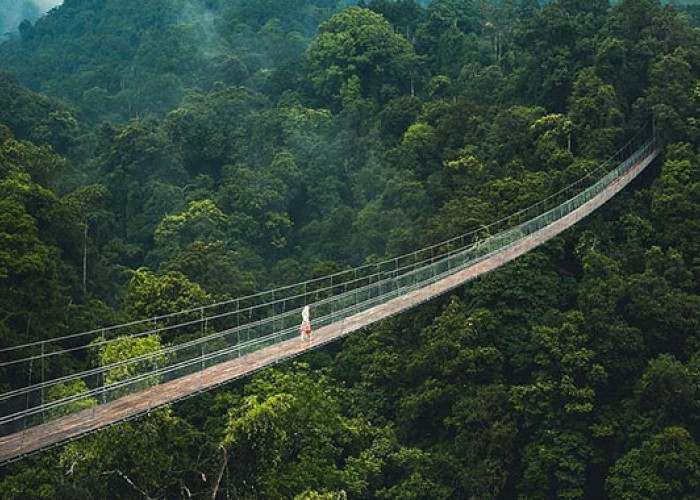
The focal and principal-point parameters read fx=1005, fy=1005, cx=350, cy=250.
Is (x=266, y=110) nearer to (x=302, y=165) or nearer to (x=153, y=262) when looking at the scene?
(x=302, y=165)

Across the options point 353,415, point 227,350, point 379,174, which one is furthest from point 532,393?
point 379,174

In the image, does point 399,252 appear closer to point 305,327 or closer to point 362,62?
point 305,327

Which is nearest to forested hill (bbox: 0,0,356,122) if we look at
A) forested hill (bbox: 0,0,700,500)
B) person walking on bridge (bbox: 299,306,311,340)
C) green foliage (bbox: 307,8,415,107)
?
green foliage (bbox: 307,8,415,107)

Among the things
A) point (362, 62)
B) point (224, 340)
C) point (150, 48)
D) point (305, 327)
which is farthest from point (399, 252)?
point (150, 48)

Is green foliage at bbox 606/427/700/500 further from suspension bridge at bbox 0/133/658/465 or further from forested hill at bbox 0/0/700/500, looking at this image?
suspension bridge at bbox 0/133/658/465

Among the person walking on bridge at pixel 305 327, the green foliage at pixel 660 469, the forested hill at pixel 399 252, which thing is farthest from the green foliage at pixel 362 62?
the person walking on bridge at pixel 305 327
